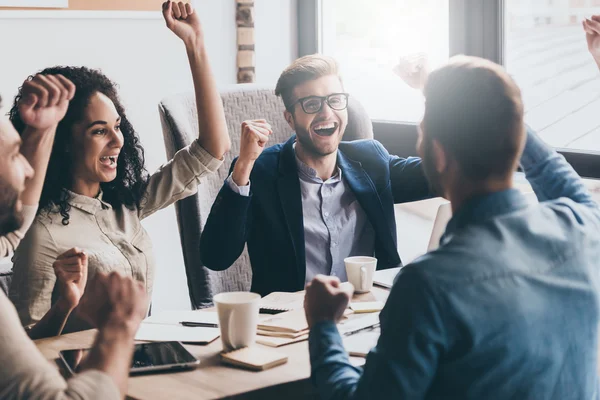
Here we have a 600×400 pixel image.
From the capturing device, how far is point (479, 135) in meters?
1.12

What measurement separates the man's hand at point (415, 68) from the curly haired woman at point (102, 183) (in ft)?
1.71

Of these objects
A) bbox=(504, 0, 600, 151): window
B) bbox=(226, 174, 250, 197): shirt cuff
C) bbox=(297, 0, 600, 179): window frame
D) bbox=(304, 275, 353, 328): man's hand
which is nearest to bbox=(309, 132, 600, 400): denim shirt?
bbox=(304, 275, 353, 328): man's hand

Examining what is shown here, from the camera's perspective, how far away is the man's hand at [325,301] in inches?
50.5

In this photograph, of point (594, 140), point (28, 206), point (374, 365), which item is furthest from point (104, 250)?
point (594, 140)

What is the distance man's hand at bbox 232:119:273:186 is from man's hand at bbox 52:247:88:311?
1.66ft

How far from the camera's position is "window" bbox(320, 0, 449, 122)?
3139 millimetres

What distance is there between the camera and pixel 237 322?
1466 millimetres

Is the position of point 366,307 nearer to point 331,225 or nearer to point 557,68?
point 331,225

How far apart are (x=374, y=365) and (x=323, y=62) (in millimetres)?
1347

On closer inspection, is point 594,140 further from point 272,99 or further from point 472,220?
point 472,220

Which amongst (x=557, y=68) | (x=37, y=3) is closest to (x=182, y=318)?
(x=557, y=68)

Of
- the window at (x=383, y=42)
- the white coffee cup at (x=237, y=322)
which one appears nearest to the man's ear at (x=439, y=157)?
the white coffee cup at (x=237, y=322)

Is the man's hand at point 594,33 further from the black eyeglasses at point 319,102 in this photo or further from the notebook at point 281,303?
the notebook at point 281,303

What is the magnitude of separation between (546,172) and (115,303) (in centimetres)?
82
